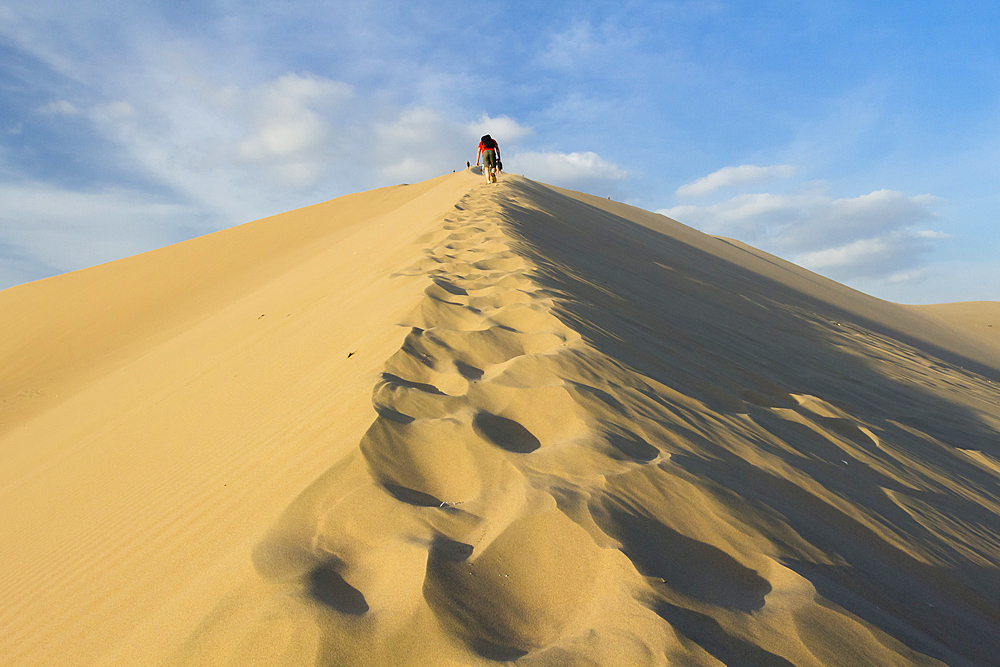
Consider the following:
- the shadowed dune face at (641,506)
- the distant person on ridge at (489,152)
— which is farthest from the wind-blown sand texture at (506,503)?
the distant person on ridge at (489,152)

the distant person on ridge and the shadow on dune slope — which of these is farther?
the distant person on ridge

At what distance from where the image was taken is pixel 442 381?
2.87 meters

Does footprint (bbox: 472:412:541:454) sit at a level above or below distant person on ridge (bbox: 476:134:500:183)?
below

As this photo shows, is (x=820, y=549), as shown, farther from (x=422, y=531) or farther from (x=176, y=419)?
(x=176, y=419)

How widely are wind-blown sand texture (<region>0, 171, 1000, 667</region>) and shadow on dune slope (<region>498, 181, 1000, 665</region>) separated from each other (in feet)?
0.06

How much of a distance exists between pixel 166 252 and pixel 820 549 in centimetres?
1908

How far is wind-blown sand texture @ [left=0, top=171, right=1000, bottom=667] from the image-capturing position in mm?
1476

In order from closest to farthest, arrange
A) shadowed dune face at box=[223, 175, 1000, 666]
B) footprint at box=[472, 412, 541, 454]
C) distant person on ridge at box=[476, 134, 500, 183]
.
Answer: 1. shadowed dune face at box=[223, 175, 1000, 666]
2. footprint at box=[472, 412, 541, 454]
3. distant person on ridge at box=[476, 134, 500, 183]

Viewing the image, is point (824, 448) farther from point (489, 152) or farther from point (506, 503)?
point (489, 152)

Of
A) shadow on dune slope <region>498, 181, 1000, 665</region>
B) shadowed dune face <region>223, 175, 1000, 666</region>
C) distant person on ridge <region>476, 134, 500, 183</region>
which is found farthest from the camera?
distant person on ridge <region>476, 134, 500, 183</region>

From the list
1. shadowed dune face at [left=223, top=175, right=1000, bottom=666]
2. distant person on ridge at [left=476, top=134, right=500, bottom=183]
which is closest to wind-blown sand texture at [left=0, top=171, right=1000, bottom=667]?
shadowed dune face at [left=223, top=175, right=1000, bottom=666]

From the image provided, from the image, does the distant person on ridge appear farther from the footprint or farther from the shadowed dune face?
the footprint

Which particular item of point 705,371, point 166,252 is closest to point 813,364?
point 705,371

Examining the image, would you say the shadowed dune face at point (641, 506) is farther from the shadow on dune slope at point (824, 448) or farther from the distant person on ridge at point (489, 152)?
the distant person on ridge at point (489, 152)
